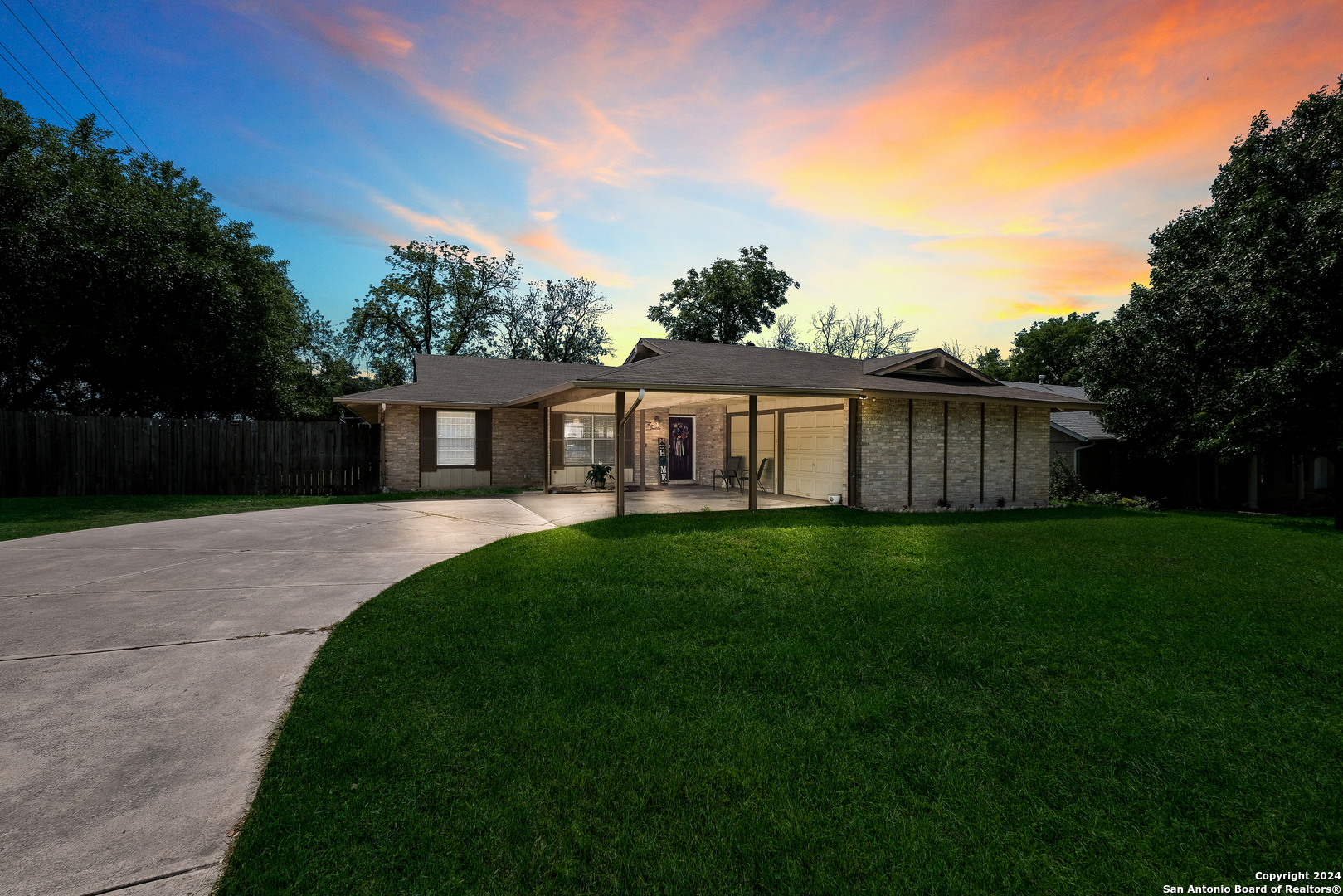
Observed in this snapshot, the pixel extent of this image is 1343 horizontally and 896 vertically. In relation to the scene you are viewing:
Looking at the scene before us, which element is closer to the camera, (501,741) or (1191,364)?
(501,741)

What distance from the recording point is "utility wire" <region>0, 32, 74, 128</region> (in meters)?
13.6

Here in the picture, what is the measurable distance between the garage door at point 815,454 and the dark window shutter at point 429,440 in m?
9.73

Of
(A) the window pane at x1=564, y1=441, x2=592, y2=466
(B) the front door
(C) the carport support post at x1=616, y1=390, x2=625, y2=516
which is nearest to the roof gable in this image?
(B) the front door

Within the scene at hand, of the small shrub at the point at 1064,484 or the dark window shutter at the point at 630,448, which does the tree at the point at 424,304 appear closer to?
the dark window shutter at the point at 630,448

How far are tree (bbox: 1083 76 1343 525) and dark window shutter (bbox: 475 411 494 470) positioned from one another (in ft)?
58.3

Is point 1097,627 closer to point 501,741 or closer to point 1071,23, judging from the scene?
point 501,741

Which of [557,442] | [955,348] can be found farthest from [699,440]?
[955,348]

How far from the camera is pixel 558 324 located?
121ft

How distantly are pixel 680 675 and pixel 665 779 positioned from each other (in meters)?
1.21

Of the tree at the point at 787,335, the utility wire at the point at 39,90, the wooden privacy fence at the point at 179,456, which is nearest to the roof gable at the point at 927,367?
the wooden privacy fence at the point at 179,456

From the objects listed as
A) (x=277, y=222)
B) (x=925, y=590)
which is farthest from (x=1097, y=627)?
(x=277, y=222)

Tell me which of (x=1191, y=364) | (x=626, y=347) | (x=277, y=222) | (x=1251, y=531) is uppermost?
(x=277, y=222)

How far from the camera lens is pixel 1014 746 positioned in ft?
10.4

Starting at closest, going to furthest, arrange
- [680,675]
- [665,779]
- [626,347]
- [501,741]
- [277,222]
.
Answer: [665,779] → [501,741] → [680,675] → [277,222] → [626,347]
